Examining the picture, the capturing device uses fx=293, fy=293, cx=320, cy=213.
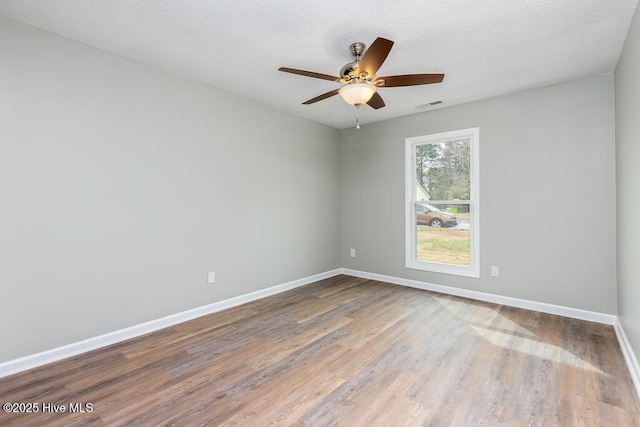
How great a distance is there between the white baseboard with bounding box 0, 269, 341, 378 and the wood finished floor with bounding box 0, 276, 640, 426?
8cm

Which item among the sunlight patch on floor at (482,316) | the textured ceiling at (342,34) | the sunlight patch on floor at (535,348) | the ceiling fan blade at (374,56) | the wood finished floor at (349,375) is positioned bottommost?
the wood finished floor at (349,375)

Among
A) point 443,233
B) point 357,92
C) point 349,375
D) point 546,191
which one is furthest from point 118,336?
point 546,191

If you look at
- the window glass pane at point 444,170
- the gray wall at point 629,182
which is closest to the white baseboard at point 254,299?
the gray wall at point 629,182

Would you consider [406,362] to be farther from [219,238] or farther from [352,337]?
[219,238]

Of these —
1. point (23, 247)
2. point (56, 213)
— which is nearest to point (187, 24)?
point (56, 213)

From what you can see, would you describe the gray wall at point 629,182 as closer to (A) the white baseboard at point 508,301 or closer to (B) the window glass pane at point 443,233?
(A) the white baseboard at point 508,301

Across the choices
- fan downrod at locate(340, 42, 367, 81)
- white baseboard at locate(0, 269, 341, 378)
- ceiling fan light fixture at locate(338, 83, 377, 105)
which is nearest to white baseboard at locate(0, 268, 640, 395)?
white baseboard at locate(0, 269, 341, 378)

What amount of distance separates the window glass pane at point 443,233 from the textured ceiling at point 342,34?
1.66m

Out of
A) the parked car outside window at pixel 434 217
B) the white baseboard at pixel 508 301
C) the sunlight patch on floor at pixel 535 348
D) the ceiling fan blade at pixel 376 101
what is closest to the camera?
the sunlight patch on floor at pixel 535 348

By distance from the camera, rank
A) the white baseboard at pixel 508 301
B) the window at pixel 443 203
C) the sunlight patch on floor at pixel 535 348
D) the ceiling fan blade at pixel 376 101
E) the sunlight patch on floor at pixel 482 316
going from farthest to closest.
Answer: the window at pixel 443 203 → the white baseboard at pixel 508 301 → the sunlight patch on floor at pixel 482 316 → the ceiling fan blade at pixel 376 101 → the sunlight patch on floor at pixel 535 348

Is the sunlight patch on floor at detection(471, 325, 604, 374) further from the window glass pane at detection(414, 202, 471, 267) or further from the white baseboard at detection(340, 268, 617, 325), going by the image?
the window glass pane at detection(414, 202, 471, 267)

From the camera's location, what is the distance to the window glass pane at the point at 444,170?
3.97m

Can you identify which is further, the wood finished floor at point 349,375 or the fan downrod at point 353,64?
the fan downrod at point 353,64

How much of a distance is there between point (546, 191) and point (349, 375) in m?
2.98
